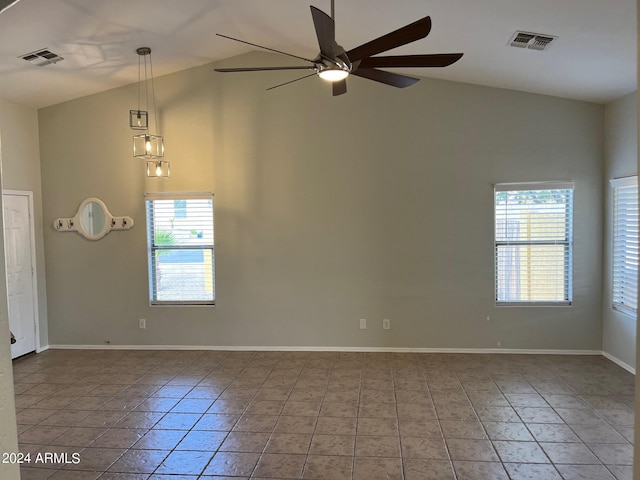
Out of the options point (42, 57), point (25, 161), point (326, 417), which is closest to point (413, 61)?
point (326, 417)

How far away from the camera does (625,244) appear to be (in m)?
4.69

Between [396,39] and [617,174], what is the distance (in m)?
3.75

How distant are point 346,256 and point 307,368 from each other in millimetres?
1434

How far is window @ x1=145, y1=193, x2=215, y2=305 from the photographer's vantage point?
5.65 metres

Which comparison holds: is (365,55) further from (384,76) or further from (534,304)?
(534,304)

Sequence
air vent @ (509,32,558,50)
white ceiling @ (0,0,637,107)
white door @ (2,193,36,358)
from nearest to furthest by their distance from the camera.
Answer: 1. white ceiling @ (0,0,637,107)
2. air vent @ (509,32,558,50)
3. white door @ (2,193,36,358)

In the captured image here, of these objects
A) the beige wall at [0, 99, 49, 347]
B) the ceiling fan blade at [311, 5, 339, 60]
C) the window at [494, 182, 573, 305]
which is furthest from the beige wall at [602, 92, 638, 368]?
the beige wall at [0, 99, 49, 347]

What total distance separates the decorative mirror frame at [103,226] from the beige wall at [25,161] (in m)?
0.39

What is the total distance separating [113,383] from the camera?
4.59 metres

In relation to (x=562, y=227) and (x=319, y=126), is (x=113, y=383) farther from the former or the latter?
(x=562, y=227)

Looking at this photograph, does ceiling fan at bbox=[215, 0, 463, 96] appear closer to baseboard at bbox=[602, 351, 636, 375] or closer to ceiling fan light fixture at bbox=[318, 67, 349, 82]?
ceiling fan light fixture at bbox=[318, 67, 349, 82]

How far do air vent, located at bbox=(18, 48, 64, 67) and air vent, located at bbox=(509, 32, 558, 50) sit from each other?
4.34 metres

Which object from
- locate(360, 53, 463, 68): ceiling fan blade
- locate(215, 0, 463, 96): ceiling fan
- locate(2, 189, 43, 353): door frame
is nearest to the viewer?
locate(215, 0, 463, 96): ceiling fan

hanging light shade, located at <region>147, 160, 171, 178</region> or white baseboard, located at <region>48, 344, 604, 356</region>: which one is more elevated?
hanging light shade, located at <region>147, 160, 171, 178</region>
